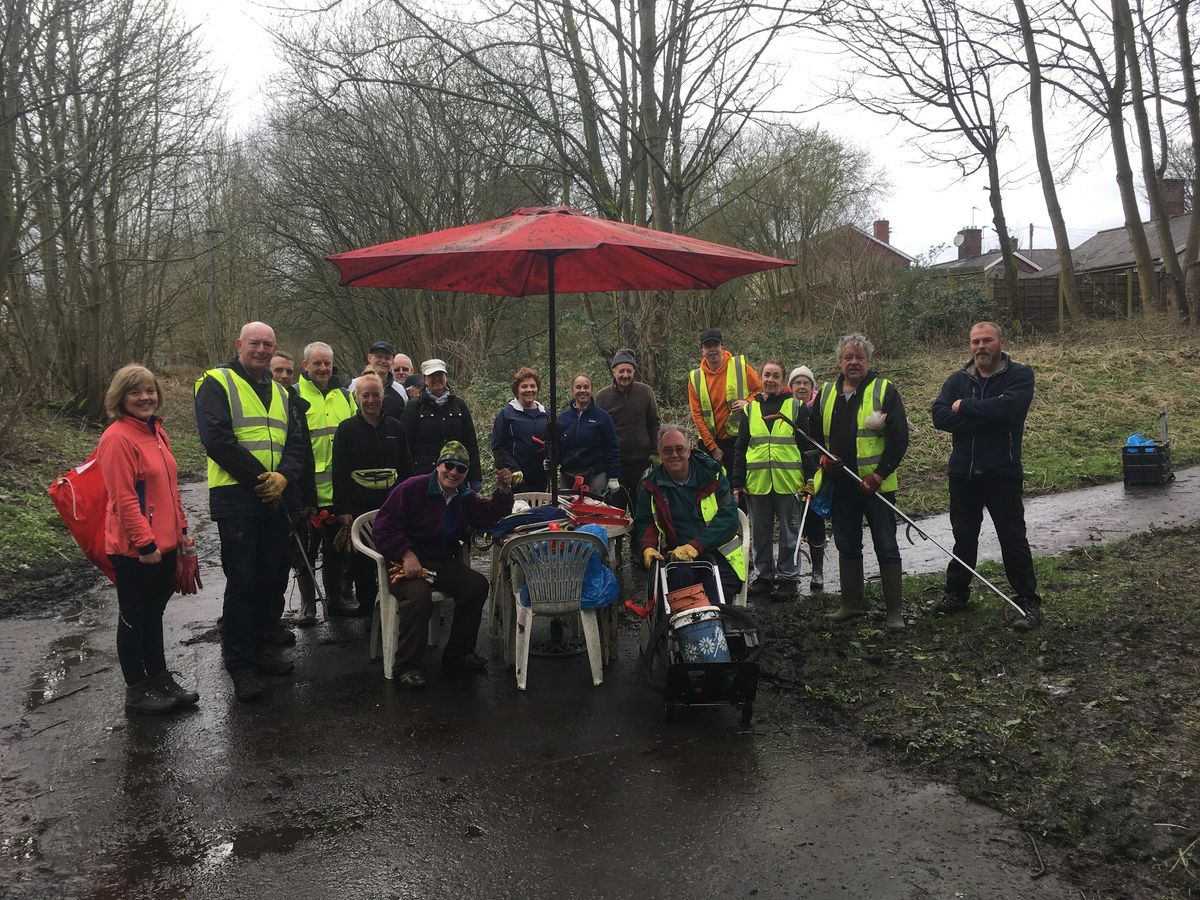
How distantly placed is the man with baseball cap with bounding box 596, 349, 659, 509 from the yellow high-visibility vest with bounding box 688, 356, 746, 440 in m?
0.48

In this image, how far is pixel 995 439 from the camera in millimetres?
5441

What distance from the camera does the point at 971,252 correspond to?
166 ft

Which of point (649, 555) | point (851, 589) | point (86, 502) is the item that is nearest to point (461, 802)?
point (649, 555)

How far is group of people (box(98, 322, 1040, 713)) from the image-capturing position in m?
4.58

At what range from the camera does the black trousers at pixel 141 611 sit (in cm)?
442

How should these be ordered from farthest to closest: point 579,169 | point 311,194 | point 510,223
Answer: point 311,194, point 579,169, point 510,223

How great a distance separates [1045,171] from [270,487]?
21.0m

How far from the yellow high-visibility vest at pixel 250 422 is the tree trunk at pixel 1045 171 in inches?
775

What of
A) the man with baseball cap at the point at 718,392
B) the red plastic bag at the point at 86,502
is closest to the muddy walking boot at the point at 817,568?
the man with baseball cap at the point at 718,392

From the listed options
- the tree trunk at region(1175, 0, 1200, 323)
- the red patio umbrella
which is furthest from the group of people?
the tree trunk at region(1175, 0, 1200, 323)

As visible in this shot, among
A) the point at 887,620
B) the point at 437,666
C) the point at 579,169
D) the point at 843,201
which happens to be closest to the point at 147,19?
the point at 579,169

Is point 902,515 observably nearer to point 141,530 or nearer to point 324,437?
point 324,437

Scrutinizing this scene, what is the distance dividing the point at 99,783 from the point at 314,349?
3.42 m

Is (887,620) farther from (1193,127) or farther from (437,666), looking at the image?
(1193,127)
